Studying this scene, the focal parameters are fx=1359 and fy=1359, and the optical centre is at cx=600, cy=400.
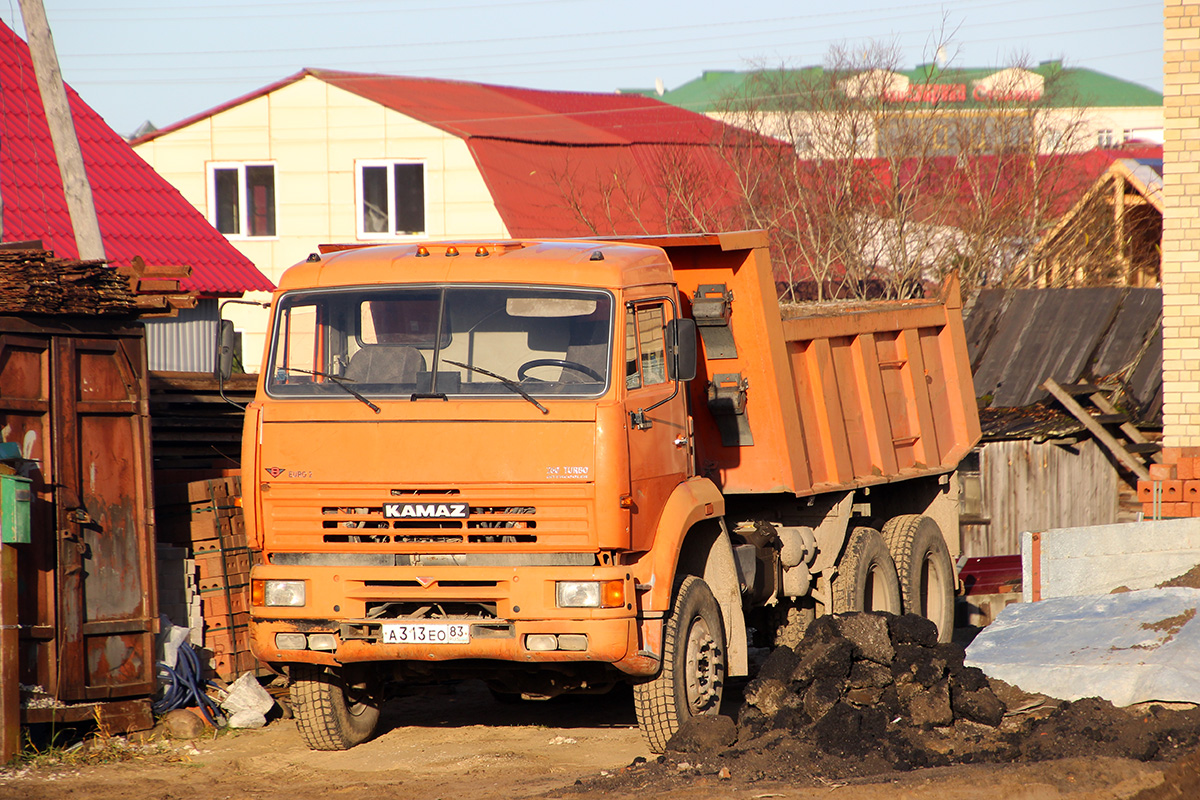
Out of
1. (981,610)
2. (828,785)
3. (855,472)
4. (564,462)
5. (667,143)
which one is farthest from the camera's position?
(667,143)

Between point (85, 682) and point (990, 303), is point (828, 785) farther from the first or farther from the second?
point (990, 303)

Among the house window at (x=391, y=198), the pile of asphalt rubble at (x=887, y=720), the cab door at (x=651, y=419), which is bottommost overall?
the pile of asphalt rubble at (x=887, y=720)

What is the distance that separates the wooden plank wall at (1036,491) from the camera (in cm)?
1531

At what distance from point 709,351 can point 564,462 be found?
230 centimetres

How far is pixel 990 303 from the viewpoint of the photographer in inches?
745

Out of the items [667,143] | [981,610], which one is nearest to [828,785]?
[981,610]

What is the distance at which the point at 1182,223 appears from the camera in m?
12.8

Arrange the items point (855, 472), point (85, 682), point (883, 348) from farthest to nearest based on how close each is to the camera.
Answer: point (883, 348) → point (855, 472) → point (85, 682)

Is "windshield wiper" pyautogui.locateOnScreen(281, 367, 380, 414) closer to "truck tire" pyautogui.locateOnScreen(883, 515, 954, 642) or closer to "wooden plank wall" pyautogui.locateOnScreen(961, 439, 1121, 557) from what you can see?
"truck tire" pyautogui.locateOnScreen(883, 515, 954, 642)

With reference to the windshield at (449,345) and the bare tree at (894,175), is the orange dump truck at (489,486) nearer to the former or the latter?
the windshield at (449,345)

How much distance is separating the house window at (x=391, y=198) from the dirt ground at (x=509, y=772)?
2125 cm

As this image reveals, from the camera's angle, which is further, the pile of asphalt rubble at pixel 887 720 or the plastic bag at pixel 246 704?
the plastic bag at pixel 246 704

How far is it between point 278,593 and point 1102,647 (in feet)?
16.7

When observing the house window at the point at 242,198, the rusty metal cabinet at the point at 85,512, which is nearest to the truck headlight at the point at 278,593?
the rusty metal cabinet at the point at 85,512
